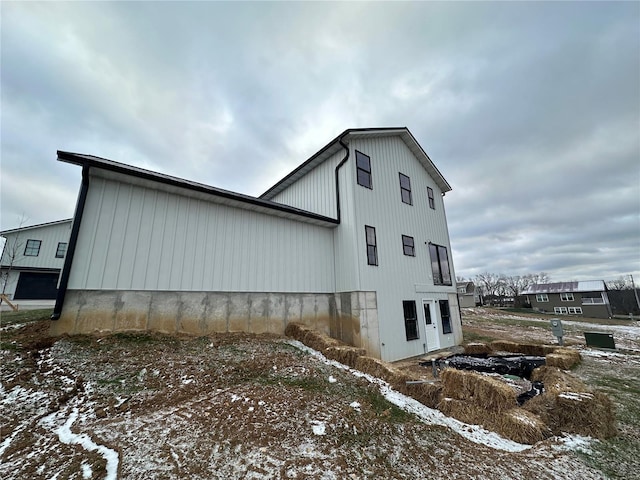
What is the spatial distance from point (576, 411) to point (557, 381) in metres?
1.54

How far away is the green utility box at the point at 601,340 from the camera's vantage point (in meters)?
11.7

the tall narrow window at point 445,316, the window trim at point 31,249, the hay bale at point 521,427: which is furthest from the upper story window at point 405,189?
the window trim at point 31,249

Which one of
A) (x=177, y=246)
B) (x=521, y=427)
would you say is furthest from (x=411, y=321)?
(x=177, y=246)

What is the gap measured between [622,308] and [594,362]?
53595 millimetres

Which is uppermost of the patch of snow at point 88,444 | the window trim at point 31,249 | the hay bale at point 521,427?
the window trim at point 31,249

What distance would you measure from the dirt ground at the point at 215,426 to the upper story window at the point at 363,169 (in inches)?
317

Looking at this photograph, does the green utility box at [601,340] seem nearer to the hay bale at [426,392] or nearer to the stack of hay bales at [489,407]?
the stack of hay bales at [489,407]

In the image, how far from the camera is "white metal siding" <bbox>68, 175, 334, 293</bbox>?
5.97 meters

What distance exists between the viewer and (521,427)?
13.2 feet

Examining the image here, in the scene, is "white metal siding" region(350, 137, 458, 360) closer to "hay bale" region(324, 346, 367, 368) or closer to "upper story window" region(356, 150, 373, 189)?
"upper story window" region(356, 150, 373, 189)

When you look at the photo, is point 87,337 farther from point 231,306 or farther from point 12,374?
point 231,306

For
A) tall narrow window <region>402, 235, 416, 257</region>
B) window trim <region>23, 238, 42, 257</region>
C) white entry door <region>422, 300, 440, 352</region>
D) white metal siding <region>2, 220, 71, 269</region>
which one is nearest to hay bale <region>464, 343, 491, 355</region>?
white entry door <region>422, 300, 440, 352</region>

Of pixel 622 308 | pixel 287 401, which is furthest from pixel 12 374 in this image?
pixel 622 308

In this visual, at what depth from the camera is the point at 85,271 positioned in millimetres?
5727
